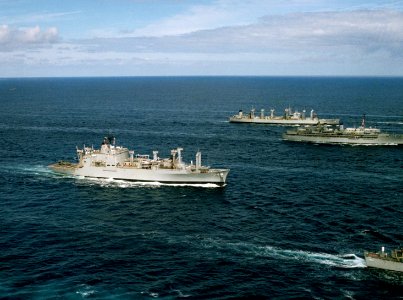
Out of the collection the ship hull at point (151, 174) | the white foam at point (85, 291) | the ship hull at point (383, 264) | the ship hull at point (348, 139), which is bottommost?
the white foam at point (85, 291)

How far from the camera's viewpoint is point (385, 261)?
58.5 metres

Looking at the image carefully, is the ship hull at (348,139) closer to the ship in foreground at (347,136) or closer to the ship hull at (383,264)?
the ship in foreground at (347,136)

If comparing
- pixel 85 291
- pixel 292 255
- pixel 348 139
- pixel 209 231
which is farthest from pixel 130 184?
pixel 348 139

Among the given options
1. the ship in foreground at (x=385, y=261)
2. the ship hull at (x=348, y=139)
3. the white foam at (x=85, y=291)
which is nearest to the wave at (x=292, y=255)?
the ship in foreground at (x=385, y=261)

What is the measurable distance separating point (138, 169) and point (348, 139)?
3413 inches

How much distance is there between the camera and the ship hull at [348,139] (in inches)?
6083

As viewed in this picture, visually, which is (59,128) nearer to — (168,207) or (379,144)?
(168,207)

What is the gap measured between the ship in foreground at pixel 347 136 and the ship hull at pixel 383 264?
342 feet

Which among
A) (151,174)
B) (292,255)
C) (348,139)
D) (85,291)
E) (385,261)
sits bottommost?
(85,291)

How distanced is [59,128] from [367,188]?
421ft

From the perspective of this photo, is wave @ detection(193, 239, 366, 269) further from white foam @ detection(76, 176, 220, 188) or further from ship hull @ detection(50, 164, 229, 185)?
white foam @ detection(76, 176, 220, 188)

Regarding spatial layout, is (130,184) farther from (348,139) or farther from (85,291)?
(348,139)

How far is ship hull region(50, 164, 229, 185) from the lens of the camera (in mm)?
102375

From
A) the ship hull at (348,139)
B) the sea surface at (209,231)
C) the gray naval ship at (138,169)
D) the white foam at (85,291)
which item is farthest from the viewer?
the ship hull at (348,139)
